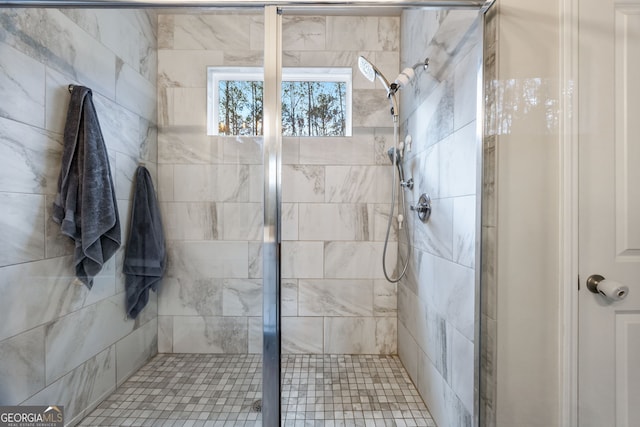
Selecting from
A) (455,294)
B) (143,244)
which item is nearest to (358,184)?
(455,294)

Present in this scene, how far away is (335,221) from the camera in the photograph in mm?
2053

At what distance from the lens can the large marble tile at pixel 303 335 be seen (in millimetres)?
2033

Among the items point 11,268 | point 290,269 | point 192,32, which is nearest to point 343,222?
point 290,269

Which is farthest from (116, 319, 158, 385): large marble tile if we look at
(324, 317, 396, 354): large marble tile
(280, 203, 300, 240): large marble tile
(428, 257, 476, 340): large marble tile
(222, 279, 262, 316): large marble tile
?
(428, 257, 476, 340): large marble tile

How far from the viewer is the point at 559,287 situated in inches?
36.3

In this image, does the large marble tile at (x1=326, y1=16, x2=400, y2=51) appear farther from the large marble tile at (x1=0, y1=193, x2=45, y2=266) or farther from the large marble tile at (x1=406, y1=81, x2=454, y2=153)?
the large marble tile at (x1=0, y1=193, x2=45, y2=266)

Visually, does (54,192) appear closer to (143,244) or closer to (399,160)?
(143,244)

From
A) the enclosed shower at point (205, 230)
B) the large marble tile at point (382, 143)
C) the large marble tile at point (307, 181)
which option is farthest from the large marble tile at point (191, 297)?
the large marble tile at point (382, 143)

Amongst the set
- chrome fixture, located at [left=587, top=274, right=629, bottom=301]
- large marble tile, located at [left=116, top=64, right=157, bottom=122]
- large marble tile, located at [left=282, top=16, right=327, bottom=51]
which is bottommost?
chrome fixture, located at [left=587, top=274, right=629, bottom=301]

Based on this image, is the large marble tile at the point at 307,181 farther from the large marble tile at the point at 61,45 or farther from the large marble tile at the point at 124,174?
the large marble tile at the point at 61,45

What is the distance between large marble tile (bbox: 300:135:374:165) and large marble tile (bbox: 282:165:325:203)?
52 millimetres

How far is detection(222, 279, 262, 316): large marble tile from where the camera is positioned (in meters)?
1.24

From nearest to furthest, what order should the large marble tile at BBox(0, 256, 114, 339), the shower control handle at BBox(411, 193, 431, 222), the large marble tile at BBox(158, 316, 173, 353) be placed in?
the large marble tile at BBox(0, 256, 114, 339), the large marble tile at BBox(158, 316, 173, 353), the shower control handle at BBox(411, 193, 431, 222)

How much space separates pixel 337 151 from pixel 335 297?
1.06 metres
